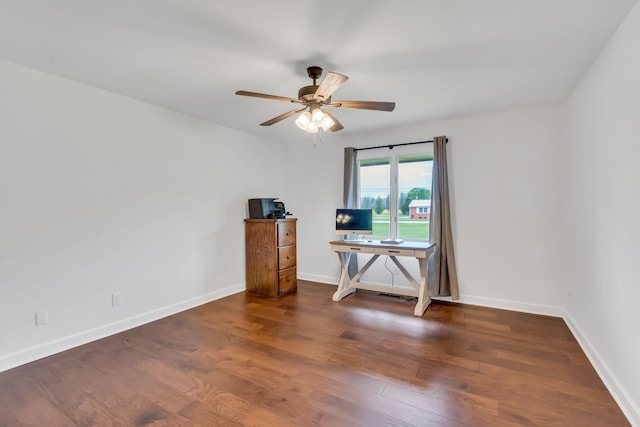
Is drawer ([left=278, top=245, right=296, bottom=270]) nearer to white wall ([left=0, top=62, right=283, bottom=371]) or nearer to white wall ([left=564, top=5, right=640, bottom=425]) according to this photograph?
white wall ([left=0, top=62, right=283, bottom=371])

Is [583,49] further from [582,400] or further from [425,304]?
[425,304]

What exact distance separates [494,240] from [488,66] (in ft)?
6.79

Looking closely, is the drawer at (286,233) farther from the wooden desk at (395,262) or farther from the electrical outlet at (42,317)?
the electrical outlet at (42,317)

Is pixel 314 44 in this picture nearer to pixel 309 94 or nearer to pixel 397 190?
pixel 309 94

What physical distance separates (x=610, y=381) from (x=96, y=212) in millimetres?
4218

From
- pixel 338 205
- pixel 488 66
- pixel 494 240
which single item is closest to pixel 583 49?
pixel 488 66

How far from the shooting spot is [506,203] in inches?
137

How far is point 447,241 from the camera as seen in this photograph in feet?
12.1

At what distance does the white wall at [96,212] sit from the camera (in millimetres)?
2309

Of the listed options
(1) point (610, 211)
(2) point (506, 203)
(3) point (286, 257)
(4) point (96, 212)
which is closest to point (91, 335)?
(4) point (96, 212)

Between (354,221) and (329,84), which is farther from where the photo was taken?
(354,221)

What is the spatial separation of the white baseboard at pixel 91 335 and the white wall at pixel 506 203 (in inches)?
134

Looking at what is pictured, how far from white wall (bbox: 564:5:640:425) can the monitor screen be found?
2118 millimetres

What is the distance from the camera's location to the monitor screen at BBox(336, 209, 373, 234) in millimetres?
3963
